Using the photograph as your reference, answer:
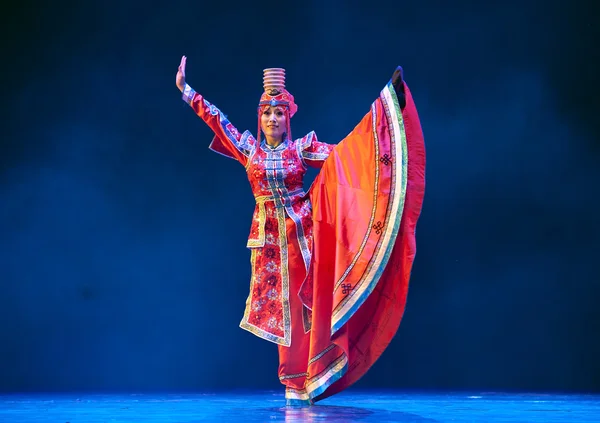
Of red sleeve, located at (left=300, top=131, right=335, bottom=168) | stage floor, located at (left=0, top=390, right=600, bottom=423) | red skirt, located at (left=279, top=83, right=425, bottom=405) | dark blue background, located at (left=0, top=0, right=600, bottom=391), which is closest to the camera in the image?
stage floor, located at (left=0, top=390, right=600, bottom=423)

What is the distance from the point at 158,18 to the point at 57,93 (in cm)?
73

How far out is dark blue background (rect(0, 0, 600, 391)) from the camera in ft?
16.0

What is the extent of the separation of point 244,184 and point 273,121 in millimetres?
1381

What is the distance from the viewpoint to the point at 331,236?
3533 millimetres

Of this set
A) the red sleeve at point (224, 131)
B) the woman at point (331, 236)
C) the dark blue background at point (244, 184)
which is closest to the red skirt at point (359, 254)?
the woman at point (331, 236)

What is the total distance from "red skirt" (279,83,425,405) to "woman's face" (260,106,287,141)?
283mm

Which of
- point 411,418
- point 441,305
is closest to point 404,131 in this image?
point 411,418

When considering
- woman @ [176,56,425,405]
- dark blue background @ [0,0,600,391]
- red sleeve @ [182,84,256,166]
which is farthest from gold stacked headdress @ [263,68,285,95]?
A: dark blue background @ [0,0,600,391]

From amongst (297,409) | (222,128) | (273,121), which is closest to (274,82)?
(273,121)

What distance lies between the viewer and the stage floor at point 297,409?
2.99m

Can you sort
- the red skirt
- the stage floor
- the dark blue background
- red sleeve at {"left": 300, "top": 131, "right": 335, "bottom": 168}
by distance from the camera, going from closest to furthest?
the stage floor → the red skirt → red sleeve at {"left": 300, "top": 131, "right": 335, "bottom": 168} → the dark blue background

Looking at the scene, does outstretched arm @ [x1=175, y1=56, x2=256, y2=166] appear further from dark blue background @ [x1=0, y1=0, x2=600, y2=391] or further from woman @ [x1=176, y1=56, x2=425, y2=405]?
dark blue background @ [x1=0, y1=0, x2=600, y2=391]

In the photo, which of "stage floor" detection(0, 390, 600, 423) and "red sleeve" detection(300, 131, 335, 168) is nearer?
"stage floor" detection(0, 390, 600, 423)

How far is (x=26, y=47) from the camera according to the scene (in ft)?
16.5
